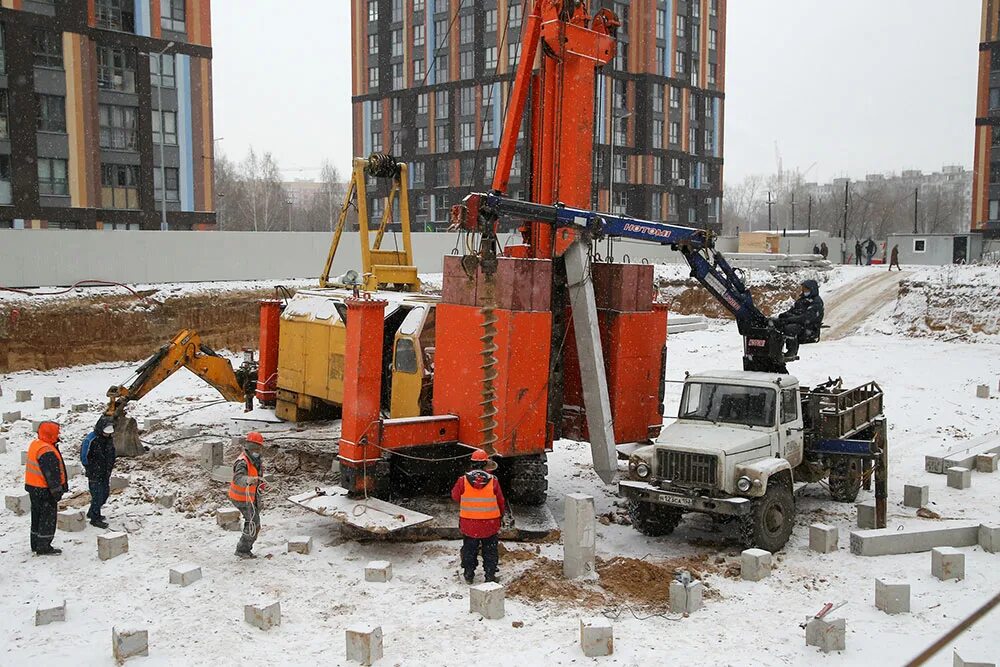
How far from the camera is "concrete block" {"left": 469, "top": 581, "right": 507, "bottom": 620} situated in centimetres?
820

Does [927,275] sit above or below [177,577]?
above

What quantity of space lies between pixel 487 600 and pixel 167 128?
41417mm

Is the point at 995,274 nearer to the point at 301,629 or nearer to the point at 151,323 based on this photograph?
the point at 151,323

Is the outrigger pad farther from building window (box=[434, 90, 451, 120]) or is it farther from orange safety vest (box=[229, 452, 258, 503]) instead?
building window (box=[434, 90, 451, 120])

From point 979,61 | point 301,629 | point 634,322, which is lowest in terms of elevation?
point 301,629

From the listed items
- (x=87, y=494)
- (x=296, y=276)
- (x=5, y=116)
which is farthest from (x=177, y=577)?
(x=5, y=116)

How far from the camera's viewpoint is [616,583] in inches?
358

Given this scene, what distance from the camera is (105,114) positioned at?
139 ft

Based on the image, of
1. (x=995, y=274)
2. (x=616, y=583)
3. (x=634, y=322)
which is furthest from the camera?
(x=995, y=274)

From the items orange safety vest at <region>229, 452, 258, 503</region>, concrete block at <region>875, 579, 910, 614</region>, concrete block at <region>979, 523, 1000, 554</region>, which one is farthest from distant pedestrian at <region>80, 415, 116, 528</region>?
concrete block at <region>979, 523, 1000, 554</region>

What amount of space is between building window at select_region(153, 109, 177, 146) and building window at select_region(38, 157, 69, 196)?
15.5 ft

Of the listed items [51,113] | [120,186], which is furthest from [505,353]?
[120,186]

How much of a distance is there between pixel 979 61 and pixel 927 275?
30.8m

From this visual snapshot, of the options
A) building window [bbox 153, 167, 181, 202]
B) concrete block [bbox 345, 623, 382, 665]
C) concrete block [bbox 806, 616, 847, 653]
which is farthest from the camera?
building window [bbox 153, 167, 181, 202]
